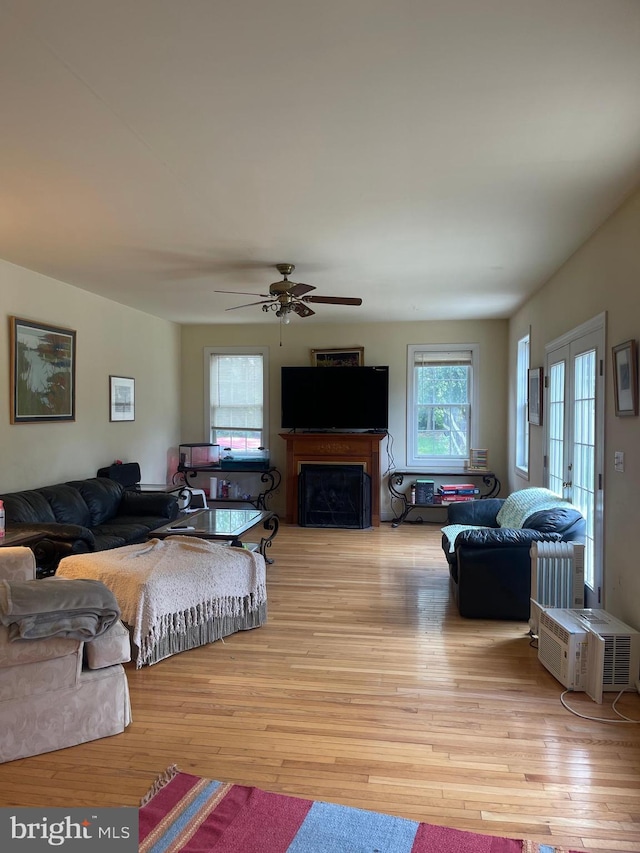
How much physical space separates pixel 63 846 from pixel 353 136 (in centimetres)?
293

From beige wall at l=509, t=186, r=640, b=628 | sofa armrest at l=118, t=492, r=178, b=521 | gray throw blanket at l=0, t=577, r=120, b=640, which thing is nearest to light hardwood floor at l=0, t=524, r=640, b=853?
gray throw blanket at l=0, t=577, r=120, b=640

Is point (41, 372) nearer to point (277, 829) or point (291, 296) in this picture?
point (291, 296)

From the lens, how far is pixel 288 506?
762 centimetres

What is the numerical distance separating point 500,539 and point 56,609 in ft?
9.30

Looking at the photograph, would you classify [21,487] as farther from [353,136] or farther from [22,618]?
[353,136]

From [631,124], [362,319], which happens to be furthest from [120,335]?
[631,124]

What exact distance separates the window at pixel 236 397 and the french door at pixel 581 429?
4082 mm

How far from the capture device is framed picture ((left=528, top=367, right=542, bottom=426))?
213 inches

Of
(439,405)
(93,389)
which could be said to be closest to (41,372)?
(93,389)

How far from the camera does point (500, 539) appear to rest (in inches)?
156

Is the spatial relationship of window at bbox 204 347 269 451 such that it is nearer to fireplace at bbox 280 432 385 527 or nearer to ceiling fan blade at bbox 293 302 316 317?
fireplace at bbox 280 432 385 527

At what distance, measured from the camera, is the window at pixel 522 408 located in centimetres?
638

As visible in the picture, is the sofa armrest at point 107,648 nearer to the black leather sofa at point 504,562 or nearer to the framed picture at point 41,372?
the black leather sofa at point 504,562

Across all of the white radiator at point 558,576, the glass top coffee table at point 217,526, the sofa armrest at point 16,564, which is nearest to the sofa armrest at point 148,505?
the glass top coffee table at point 217,526
